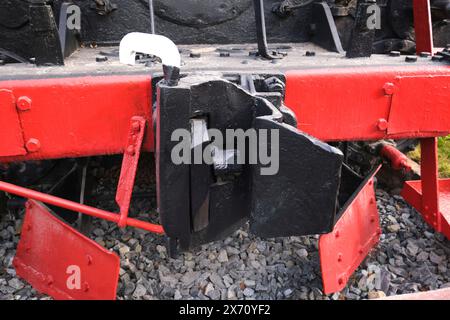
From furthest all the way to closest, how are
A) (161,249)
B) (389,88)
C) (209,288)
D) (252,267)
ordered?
1. (161,249)
2. (252,267)
3. (209,288)
4. (389,88)

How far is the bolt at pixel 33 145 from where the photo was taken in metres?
1.42

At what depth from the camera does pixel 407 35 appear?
2385mm

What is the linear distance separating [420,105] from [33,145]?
1.43m

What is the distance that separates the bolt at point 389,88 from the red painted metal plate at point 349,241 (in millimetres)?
644

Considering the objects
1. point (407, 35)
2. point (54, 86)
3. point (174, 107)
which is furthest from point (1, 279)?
point (407, 35)

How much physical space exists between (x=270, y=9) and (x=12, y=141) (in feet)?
4.65

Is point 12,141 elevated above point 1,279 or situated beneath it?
elevated above

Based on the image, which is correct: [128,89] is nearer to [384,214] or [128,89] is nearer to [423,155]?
[423,155]

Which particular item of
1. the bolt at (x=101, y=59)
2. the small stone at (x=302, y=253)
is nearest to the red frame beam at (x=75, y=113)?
the bolt at (x=101, y=59)

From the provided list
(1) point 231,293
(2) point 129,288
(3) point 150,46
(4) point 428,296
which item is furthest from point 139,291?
(3) point 150,46

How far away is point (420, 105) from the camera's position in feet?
5.49

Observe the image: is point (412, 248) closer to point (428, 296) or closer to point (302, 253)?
point (302, 253)

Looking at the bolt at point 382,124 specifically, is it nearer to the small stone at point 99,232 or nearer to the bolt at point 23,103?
the bolt at point 23,103

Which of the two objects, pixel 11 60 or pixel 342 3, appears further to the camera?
pixel 342 3
